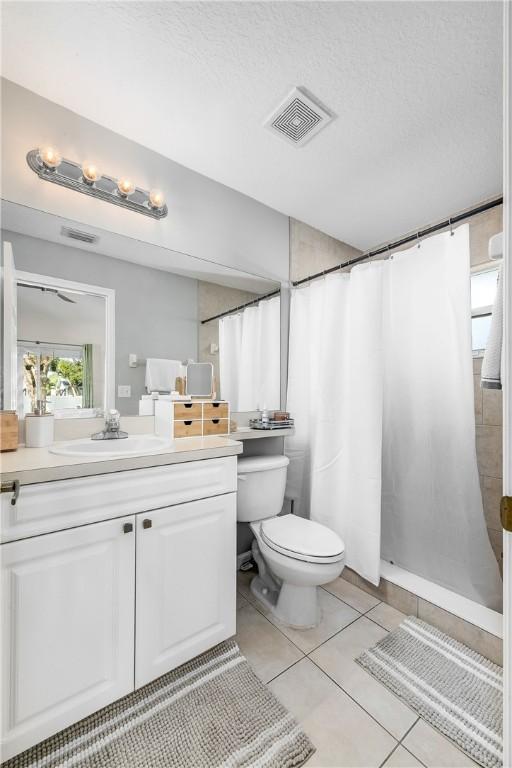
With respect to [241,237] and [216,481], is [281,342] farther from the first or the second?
[216,481]

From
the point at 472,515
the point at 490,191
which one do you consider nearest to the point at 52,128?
the point at 490,191

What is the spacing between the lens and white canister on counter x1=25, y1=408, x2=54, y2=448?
1277mm

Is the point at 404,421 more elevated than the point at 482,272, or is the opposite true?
the point at 482,272

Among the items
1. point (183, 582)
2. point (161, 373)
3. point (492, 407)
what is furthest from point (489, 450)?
point (161, 373)

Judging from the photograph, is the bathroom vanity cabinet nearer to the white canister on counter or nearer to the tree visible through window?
the white canister on counter

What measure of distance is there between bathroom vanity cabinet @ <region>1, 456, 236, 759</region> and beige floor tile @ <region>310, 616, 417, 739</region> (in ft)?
1.46

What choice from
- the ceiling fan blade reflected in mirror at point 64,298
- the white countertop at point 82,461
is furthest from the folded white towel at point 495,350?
the ceiling fan blade reflected in mirror at point 64,298

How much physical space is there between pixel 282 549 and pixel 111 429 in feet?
3.05

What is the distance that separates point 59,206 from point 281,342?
Answer: 56.5 inches

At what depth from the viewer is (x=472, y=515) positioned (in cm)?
163

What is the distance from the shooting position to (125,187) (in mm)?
1540

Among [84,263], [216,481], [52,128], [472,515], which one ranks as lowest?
[472,515]

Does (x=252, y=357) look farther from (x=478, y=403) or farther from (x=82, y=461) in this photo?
(x=478, y=403)

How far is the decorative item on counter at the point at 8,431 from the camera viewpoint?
118 centimetres
